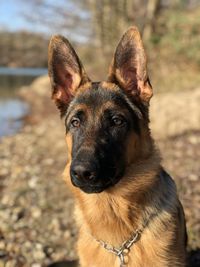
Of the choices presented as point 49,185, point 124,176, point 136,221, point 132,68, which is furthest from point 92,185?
point 49,185

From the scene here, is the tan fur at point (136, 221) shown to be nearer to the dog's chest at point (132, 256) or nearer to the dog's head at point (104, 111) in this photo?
the dog's chest at point (132, 256)

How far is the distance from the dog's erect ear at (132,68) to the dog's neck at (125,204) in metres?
0.71

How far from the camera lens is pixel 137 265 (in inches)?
169

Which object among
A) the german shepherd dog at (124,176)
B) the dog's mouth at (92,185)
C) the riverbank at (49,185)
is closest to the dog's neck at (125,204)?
the german shepherd dog at (124,176)

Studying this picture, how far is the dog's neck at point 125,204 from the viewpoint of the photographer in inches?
174

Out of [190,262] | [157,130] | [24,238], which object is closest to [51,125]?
[157,130]

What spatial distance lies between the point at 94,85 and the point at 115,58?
1.36ft

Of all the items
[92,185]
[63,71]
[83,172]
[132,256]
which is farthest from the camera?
[63,71]

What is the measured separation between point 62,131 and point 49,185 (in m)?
4.75

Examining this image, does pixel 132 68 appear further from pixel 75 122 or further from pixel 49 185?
pixel 49 185

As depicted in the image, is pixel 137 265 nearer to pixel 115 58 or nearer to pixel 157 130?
pixel 115 58

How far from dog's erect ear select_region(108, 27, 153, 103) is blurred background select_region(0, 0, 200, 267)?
2460 millimetres

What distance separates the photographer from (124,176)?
4461mm

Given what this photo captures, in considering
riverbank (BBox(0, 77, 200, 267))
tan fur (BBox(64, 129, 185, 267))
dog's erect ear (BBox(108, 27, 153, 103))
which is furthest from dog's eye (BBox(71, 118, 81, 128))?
riverbank (BBox(0, 77, 200, 267))
